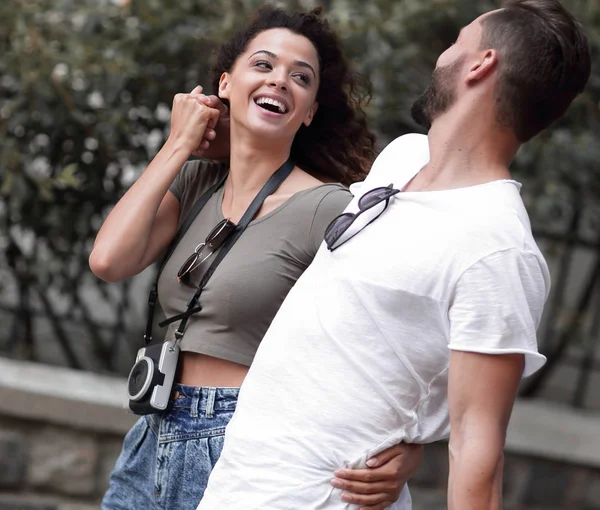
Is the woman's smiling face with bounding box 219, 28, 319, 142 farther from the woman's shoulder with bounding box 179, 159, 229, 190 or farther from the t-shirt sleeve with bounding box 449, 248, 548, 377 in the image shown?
the t-shirt sleeve with bounding box 449, 248, 548, 377

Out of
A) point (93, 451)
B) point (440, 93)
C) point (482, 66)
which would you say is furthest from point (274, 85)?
point (93, 451)

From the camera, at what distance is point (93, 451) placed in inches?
154

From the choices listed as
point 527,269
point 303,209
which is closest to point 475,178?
point 527,269

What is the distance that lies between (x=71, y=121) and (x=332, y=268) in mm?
2380

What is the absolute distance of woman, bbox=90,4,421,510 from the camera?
2.16 metres

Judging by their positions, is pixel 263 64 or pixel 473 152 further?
pixel 263 64

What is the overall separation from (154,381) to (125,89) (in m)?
2.01

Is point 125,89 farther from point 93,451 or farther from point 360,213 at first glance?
point 360,213

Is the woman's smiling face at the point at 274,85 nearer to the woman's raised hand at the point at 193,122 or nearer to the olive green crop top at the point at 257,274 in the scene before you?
the woman's raised hand at the point at 193,122

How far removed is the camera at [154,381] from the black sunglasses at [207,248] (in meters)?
0.16

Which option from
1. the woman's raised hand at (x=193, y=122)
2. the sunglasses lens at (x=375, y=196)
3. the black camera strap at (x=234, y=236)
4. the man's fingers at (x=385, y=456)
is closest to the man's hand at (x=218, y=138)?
the woman's raised hand at (x=193, y=122)

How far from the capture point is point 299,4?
3766 millimetres

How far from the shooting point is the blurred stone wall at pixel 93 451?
3.87 m

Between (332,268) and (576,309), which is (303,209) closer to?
(332,268)
